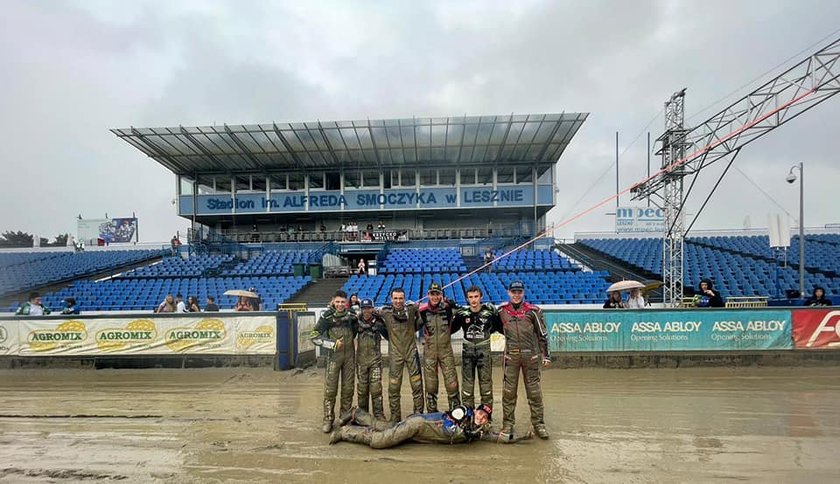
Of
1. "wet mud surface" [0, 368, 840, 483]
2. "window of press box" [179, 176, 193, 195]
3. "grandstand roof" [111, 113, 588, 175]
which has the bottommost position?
"wet mud surface" [0, 368, 840, 483]

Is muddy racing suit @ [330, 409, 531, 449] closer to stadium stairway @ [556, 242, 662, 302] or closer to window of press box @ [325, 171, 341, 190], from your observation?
stadium stairway @ [556, 242, 662, 302]

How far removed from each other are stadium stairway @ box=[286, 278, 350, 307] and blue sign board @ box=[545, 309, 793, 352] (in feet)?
28.8

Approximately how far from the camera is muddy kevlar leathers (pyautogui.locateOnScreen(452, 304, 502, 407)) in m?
5.15

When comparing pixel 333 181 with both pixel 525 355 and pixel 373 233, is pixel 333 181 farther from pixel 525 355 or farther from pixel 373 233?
pixel 525 355

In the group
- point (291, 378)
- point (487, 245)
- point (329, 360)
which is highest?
point (487, 245)

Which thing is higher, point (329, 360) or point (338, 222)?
point (338, 222)

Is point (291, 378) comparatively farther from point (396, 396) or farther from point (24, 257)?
point (24, 257)

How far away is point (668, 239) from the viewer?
13195 mm

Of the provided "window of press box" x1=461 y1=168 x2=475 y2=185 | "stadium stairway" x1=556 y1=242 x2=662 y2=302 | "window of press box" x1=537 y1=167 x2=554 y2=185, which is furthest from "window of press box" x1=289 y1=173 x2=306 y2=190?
"stadium stairway" x1=556 y1=242 x2=662 y2=302

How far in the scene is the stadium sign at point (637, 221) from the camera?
27.8 meters

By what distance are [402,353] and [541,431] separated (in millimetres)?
1921

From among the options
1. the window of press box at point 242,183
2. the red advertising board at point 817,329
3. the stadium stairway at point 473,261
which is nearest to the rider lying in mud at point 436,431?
the red advertising board at point 817,329

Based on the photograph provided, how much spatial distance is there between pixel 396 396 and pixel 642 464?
284cm

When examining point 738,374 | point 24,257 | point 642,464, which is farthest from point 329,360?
point 24,257
